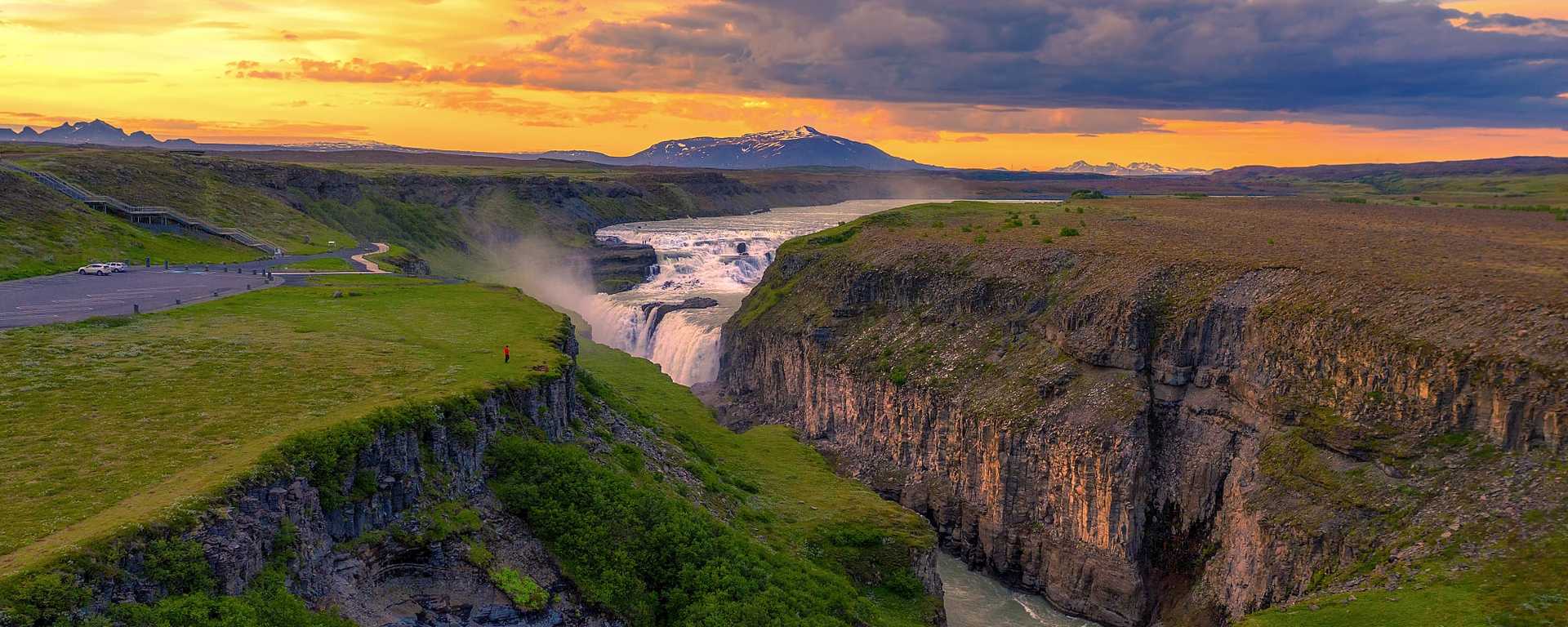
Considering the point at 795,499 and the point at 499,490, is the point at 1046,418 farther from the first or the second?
the point at 499,490

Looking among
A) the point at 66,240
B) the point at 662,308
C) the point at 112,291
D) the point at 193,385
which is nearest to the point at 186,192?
the point at 66,240

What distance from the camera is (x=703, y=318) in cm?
9138

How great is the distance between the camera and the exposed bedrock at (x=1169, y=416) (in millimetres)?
34594

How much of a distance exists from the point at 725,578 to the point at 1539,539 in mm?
25378

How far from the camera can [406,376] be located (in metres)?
36.8

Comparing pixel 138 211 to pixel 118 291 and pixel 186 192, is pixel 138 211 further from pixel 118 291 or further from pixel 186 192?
pixel 118 291

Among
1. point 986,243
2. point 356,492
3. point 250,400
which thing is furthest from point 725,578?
A: point 986,243

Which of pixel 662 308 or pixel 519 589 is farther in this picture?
pixel 662 308

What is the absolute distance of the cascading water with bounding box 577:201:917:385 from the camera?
3396 inches

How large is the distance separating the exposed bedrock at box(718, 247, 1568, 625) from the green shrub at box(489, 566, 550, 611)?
23772 mm

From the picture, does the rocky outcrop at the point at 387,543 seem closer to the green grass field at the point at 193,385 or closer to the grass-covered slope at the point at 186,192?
the green grass field at the point at 193,385

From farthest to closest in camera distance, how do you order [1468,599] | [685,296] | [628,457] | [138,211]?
1. [685,296]
2. [138,211]
3. [628,457]
4. [1468,599]

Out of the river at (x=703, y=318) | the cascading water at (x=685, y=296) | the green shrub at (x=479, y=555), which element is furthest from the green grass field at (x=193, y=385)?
the cascading water at (x=685, y=296)

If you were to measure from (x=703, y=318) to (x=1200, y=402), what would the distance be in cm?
5488
